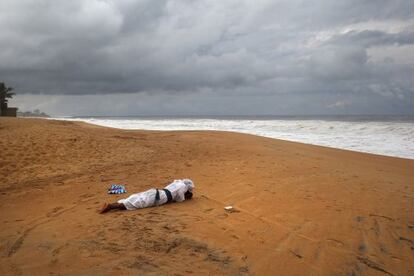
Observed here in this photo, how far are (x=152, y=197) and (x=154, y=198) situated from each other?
4cm

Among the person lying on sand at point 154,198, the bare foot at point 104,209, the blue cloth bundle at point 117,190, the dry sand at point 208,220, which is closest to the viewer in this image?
the dry sand at point 208,220

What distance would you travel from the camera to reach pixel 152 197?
5.67m

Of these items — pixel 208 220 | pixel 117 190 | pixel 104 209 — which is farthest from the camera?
pixel 117 190

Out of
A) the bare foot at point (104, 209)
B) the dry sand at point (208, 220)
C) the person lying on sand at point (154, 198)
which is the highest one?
the person lying on sand at point (154, 198)

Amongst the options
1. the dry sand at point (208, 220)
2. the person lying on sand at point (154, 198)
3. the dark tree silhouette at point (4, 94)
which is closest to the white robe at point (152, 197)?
the person lying on sand at point (154, 198)

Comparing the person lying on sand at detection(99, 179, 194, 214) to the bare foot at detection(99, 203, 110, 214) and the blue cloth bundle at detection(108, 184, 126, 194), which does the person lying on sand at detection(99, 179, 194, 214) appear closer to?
the bare foot at detection(99, 203, 110, 214)

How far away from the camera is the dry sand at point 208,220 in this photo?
3.68 m

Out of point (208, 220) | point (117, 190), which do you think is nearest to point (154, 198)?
point (208, 220)

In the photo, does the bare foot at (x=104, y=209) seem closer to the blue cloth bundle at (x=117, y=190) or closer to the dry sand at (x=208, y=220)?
the dry sand at (x=208, y=220)

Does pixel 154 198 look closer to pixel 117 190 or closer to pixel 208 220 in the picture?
pixel 208 220

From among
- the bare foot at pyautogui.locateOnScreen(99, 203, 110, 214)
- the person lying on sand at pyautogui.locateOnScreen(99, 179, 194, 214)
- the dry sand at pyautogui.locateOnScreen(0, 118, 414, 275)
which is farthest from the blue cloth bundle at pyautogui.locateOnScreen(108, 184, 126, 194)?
the bare foot at pyautogui.locateOnScreen(99, 203, 110, 214)

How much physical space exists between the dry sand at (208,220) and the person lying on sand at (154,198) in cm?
20

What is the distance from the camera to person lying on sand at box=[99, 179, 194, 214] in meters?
5.45

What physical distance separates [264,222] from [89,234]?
248 cm
